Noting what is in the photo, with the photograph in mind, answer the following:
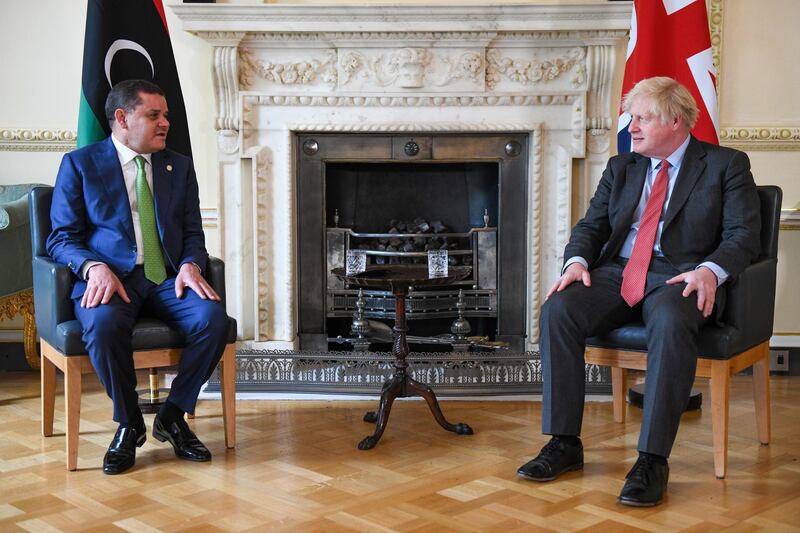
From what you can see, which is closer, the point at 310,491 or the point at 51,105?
the point at 310,491

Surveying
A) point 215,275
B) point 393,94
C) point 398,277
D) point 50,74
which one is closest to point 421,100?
point 393,94

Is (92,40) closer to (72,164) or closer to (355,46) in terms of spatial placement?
Result: (72,164)

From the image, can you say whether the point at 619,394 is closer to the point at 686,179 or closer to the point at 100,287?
the point at 686,179

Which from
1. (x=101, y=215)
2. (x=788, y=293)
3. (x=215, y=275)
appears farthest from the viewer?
(x=788, y=293)

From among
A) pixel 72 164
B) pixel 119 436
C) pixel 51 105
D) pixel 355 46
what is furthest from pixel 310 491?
pixel 51 105

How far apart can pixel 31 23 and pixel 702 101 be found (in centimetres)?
301

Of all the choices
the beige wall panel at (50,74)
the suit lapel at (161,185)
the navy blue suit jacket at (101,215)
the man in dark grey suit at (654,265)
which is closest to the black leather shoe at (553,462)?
the man in dark grey suit at (654,265)

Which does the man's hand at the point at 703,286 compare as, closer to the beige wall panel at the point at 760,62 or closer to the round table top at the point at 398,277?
the round table top at the point at 398,277

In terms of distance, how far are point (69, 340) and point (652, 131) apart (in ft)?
6.14

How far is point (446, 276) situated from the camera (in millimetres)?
3146

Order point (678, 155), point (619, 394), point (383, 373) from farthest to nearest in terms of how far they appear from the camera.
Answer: point (383, 373) → point (619, 394) → point (678, 155)

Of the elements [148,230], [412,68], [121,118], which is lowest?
[148,230]

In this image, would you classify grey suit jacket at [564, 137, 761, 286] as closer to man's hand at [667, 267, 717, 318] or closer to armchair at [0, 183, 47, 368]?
man's hand at [667, 267, 717, 318]

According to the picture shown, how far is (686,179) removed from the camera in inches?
112
